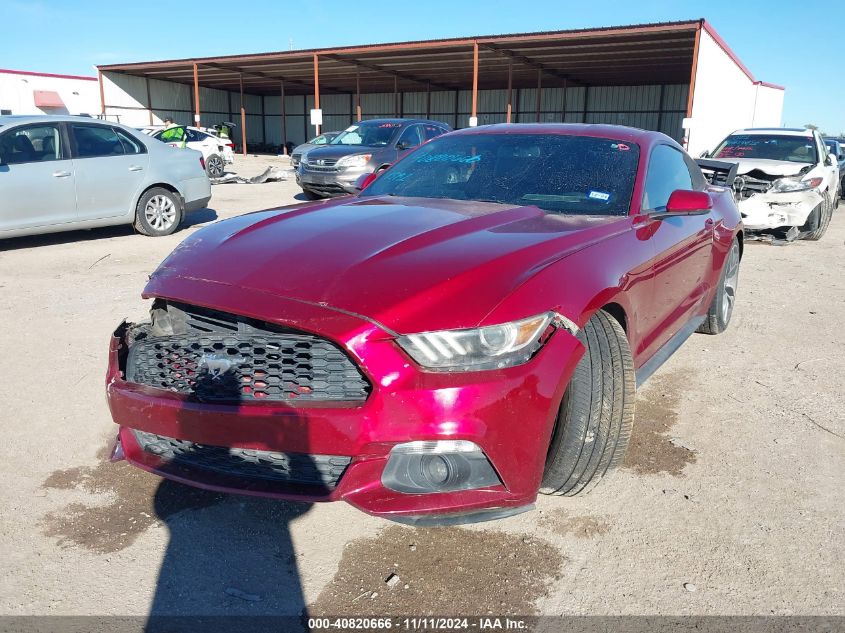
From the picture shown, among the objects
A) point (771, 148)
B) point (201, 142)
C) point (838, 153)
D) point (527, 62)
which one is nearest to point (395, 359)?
point (771, 148)

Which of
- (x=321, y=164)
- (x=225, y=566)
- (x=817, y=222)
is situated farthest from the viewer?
(x=321, y=164)

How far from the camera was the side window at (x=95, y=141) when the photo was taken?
8.11m

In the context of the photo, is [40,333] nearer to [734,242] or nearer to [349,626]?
[349,626]

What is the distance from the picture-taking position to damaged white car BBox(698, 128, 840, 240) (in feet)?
30.8

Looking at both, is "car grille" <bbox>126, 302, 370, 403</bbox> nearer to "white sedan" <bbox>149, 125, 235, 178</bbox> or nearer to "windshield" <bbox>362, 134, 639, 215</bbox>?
"windshield" <bbox>362, 134, 639, 215</bbox>

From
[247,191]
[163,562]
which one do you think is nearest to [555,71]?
[247,191]

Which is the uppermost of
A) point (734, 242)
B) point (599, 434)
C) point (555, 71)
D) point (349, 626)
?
point (555, 71)

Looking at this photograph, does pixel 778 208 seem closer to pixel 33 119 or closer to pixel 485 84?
pixel 33 119

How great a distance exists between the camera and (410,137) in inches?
522

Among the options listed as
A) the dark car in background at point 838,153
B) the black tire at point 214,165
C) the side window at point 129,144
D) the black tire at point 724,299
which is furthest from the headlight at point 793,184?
the black tire at point 214,165

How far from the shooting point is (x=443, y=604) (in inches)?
85.9

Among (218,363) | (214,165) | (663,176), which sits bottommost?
(218,363)

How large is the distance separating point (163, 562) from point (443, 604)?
1.00m

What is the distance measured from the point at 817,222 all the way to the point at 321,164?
26.4 ft
